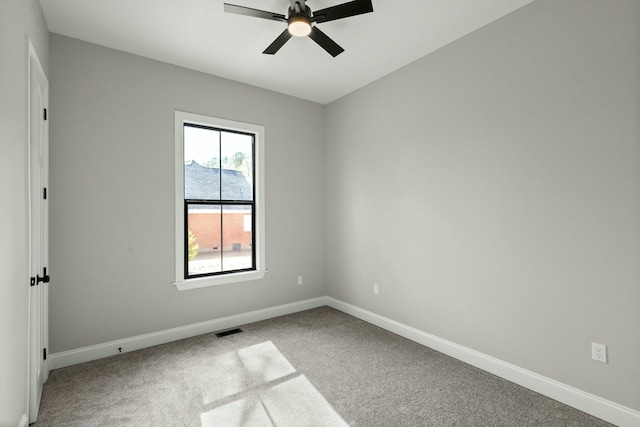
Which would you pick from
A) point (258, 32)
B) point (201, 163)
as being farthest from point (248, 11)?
point (201, 163)

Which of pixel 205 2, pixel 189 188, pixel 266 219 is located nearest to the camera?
pixel 205 2

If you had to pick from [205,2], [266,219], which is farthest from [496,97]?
[266,219]

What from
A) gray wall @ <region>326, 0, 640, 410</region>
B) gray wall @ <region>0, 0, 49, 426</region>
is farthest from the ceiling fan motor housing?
gray wall @ <region>0, 0, 49, 426</region>

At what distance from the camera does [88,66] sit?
9.62 ft

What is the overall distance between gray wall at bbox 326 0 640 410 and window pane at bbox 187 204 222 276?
6.41 ft

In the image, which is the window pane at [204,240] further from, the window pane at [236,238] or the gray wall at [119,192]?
the gray wall at [119,192]

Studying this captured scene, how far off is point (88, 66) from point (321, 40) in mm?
2231

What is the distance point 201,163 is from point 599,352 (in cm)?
392

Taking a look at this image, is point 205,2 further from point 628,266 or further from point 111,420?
point 628,266

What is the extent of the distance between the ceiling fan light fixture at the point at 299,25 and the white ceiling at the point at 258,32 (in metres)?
0.28

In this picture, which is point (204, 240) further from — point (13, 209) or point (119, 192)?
point (13, 209)

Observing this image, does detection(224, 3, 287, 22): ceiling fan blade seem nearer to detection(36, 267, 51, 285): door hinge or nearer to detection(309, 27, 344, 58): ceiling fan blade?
detection(309, 27, 344, 58): ceiling fan blade

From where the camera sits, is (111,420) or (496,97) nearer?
(111,420)

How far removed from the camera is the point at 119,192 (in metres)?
3.08
